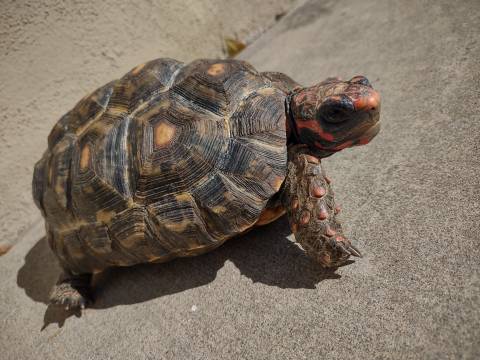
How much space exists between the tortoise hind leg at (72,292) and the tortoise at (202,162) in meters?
0.05

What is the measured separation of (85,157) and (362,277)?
206 cm

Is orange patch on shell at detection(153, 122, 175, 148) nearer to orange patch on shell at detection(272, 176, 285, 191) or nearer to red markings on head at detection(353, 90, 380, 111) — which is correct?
orange patch on shell at detection(272, 176, 285, 191)

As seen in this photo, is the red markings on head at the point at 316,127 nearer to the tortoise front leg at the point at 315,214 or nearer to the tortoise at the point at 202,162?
the tortoise at the point at 202,162

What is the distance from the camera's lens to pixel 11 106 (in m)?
3.65

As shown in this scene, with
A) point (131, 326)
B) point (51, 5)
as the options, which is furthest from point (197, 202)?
point (51, 5)

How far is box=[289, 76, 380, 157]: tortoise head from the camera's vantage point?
6.46 ft

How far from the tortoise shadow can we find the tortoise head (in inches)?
29.5

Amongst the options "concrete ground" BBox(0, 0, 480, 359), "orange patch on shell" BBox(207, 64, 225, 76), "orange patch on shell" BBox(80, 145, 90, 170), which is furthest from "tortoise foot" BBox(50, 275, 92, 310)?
"orange patch on shell" BBox(207, 64, 225, 76)

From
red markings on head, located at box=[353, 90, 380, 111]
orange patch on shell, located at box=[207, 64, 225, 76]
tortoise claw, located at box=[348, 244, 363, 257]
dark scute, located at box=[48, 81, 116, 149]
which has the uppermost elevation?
dark scute, located at box=[48, 81, 116, 149]

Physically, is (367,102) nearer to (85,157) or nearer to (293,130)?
(293,130)

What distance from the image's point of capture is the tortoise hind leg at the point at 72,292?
2635mm

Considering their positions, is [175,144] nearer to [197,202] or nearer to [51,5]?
[197,202]

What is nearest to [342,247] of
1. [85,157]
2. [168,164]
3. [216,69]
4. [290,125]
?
[290,125]

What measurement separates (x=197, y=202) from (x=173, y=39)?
3980 millimetres
